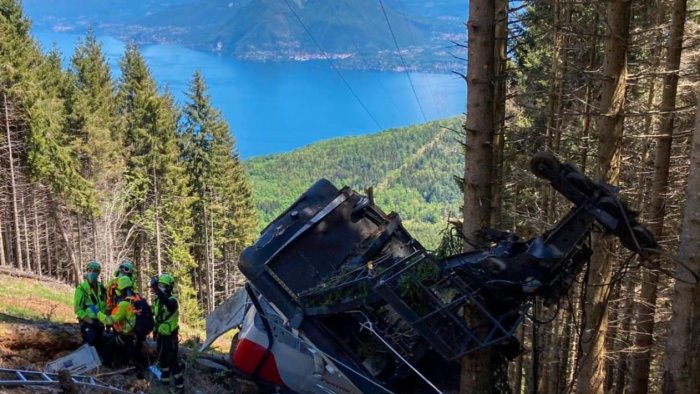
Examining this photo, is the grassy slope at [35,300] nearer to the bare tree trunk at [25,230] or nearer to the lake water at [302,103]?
the bare tree trunk at [25,230]

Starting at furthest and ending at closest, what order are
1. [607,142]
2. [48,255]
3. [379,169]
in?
1. [379,169]
2. [48,255]
3. [607,142]

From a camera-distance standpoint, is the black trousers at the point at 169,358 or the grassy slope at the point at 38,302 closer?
the black trousers at the point at 169,358

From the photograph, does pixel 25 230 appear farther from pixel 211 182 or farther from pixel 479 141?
pixel 479 141

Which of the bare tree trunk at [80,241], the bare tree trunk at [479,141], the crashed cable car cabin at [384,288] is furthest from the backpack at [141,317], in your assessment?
the bare tree trunk at [80,241]

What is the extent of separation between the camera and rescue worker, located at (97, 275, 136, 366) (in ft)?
28.5

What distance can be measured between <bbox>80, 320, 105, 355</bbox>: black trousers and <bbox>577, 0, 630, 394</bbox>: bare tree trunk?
22.0 ft

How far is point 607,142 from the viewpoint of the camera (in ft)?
25.7

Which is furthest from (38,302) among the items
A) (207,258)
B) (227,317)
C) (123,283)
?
(207,258)

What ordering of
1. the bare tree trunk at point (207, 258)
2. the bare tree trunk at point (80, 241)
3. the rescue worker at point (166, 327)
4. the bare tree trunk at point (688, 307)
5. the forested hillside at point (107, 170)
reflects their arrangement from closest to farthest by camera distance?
1. the bare tree trunk at point (688, 307)
2. the rescue worker at point (166, 327)
3. the forested hillside at point (107, 170)
4. the bare tree trunk at point (80, 241)
5. the bare tree trunk at point (207, 258)

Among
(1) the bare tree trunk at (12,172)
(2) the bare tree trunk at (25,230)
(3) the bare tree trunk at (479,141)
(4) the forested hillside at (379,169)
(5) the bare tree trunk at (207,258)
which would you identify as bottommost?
(4) the forested hillside at (379,169)

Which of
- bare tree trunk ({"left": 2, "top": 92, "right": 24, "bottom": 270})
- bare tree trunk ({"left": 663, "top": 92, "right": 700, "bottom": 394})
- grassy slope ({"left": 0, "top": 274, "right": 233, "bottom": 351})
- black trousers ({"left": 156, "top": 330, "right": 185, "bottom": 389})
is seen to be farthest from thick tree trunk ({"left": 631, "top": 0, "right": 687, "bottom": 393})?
bare tree trunk ({"left": 2, "top": 92, "right": 24, "bottom": 270})

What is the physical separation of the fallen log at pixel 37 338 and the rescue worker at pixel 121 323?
118 cm

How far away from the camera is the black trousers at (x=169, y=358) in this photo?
8641 millimetres

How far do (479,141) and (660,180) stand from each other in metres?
5.73
